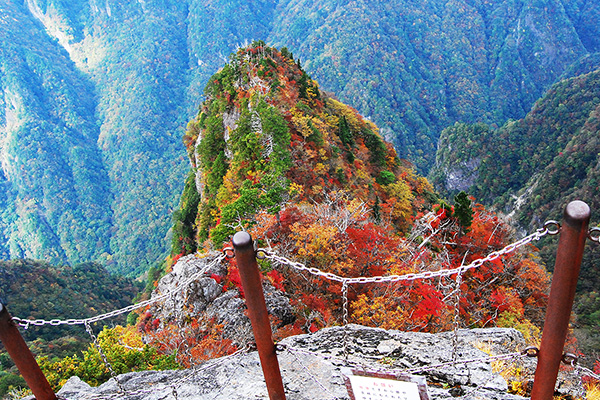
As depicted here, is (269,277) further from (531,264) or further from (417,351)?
(531,264)

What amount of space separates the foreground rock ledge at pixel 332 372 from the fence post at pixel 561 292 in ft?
4.85

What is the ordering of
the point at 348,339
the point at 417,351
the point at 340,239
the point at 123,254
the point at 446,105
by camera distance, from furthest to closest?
the point at 446,105 < the point at 123,254 < the point at 340,239 < the point at 348,339 < the point at 417,351

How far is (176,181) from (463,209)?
4553 inches

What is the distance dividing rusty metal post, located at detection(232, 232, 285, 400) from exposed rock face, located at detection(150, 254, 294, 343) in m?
6.64

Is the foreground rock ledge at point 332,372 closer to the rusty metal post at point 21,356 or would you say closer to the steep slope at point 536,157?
the rusty metal post at point 21,356

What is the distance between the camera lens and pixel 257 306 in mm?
4176

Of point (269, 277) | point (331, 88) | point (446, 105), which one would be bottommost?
point (269, 277)

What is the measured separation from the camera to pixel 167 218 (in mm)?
106000

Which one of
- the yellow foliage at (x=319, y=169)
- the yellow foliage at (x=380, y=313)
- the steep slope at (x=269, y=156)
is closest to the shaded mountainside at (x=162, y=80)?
the steep slope at (x=269, y=156)

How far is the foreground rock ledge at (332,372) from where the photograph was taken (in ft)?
18.3

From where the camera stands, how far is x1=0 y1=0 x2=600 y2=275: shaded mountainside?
4621 inches

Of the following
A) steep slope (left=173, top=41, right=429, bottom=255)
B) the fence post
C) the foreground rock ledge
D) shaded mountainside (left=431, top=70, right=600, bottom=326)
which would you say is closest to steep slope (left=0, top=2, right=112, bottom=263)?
steep slope (left=173, top=41, right=429, bottom=255)

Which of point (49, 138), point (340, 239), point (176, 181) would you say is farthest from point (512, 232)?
point (49, 138)

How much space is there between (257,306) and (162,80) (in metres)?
176
